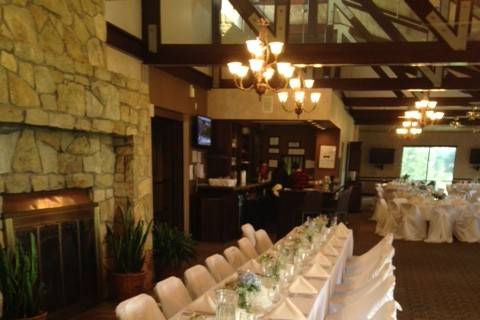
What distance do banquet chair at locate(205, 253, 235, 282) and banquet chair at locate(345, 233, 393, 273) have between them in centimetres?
151

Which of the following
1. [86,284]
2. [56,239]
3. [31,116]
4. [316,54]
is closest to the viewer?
[31,116]

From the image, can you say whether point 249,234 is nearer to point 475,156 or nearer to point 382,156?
point 382,156

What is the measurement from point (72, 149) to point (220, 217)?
3.48m

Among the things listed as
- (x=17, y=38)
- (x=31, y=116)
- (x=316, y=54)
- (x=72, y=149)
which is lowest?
(x=72, y=149)

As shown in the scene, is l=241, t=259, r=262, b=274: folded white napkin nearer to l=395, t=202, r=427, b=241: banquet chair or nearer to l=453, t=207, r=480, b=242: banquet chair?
l=395, t=202, r=427, b=241: banquet chair

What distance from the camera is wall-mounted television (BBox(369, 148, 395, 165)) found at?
15.5 m

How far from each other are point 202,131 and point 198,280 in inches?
167

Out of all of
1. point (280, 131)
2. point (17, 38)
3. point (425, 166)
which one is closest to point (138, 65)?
point (17, 38)

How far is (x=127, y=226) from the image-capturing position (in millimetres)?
3859

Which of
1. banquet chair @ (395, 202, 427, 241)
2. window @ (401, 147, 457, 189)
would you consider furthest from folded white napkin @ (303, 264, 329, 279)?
window @ (401, 147, 457, 189)

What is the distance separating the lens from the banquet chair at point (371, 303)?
2174 millimetres

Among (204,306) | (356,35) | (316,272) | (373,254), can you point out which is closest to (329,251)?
(373,254)

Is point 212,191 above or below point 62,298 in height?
above

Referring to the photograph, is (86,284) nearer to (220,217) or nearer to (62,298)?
(62,298)
